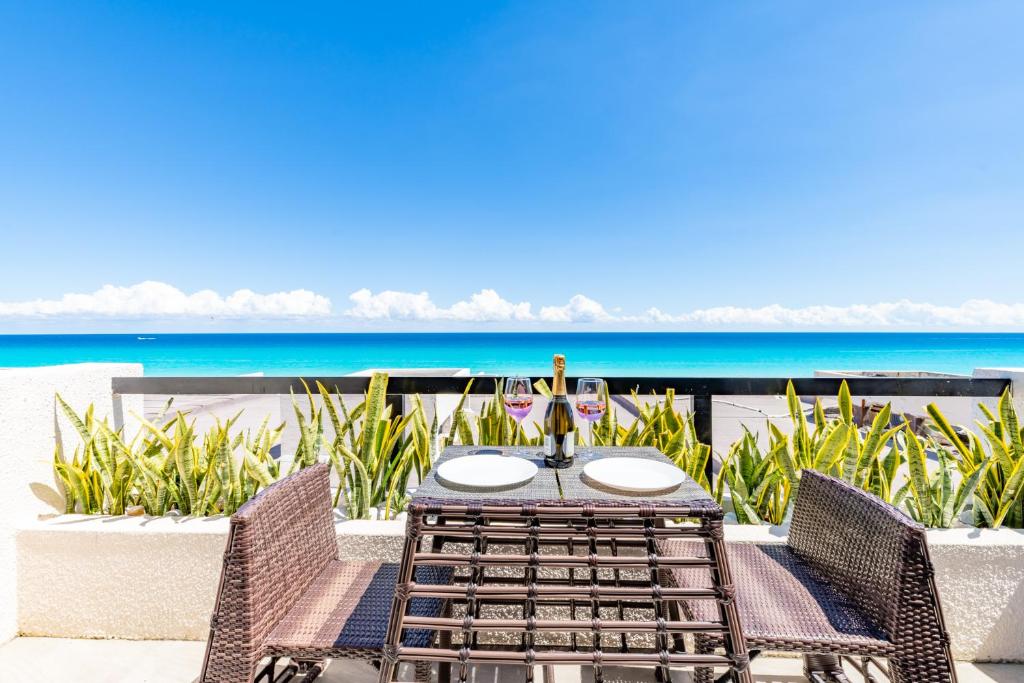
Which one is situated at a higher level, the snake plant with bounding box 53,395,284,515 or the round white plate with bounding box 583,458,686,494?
the round white plate with bounding box 583,458,686,494

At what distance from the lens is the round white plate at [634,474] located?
895 millimetres

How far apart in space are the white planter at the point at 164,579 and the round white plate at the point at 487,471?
52cm

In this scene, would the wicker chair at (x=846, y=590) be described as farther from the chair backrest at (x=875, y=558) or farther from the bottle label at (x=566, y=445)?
the bottle label at (x=566, y=445)

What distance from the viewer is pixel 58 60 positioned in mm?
7766

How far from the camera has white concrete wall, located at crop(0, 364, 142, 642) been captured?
1404mm

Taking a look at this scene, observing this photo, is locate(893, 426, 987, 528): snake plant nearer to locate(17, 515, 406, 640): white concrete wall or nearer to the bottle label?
the bottle label

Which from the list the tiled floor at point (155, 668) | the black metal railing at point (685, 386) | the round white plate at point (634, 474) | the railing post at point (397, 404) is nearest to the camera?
the round white plate at point (634, 474)

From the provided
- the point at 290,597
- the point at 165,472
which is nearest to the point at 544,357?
the point at 165,472

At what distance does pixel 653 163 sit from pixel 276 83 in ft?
28.0

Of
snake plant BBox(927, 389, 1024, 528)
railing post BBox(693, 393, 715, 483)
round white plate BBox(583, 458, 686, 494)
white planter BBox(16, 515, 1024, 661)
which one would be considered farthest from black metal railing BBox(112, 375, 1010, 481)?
round white plate BBox(583, 458, 686, 494)

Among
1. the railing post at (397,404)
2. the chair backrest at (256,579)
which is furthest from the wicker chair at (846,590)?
the railing post at (397,404)

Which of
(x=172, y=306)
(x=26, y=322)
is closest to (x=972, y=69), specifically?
(x=172, y=306)

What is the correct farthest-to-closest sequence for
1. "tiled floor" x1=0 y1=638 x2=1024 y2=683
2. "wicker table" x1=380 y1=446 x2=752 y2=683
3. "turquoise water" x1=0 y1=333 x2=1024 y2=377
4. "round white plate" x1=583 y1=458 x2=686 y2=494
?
"turquoise water" x1=0 y1=333 x2=1024 y2=377 < "tiled floor" x1=0 y1=638 x2=1024 y2=683 < "round white plate" x1=583 y1=458 x2=686 y2=494 < "wicker table" x1=380 y1=446 x2=752 y2=683

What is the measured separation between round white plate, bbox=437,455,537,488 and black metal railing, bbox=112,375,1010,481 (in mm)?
636
